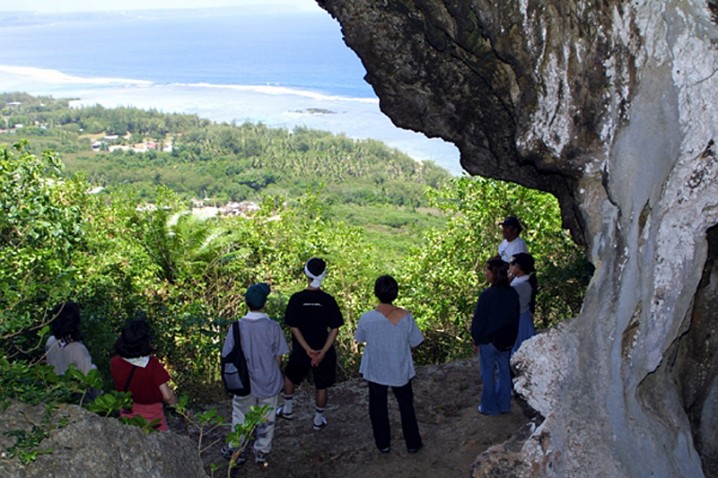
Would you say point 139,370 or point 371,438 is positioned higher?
point 139,370

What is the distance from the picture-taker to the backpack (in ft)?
21.4

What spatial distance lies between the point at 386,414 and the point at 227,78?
10073 cm

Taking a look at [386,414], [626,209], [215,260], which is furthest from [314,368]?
[215,260]

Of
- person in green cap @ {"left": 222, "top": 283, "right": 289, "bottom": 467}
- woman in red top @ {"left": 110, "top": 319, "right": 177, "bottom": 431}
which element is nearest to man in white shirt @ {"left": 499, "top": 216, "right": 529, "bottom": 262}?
person in green cap @ {"left": 222, "top": 283, "right": 289, "bottom": 467}

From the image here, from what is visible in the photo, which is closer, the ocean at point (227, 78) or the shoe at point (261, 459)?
the shoe at point (261, 459)

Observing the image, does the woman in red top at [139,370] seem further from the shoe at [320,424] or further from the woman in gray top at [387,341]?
the shoe at [320,424]

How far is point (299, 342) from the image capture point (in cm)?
723

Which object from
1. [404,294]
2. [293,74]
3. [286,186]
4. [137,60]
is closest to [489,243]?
[404,294]

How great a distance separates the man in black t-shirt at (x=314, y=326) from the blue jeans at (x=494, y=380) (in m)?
1.37

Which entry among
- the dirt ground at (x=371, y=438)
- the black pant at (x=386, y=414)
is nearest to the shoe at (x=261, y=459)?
the dirt ground at (x=371, y=438)

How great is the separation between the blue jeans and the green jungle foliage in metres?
2.66

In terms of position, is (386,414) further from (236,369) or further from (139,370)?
(139,370)

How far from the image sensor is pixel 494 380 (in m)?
7.61

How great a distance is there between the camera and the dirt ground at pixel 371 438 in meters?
7.14
